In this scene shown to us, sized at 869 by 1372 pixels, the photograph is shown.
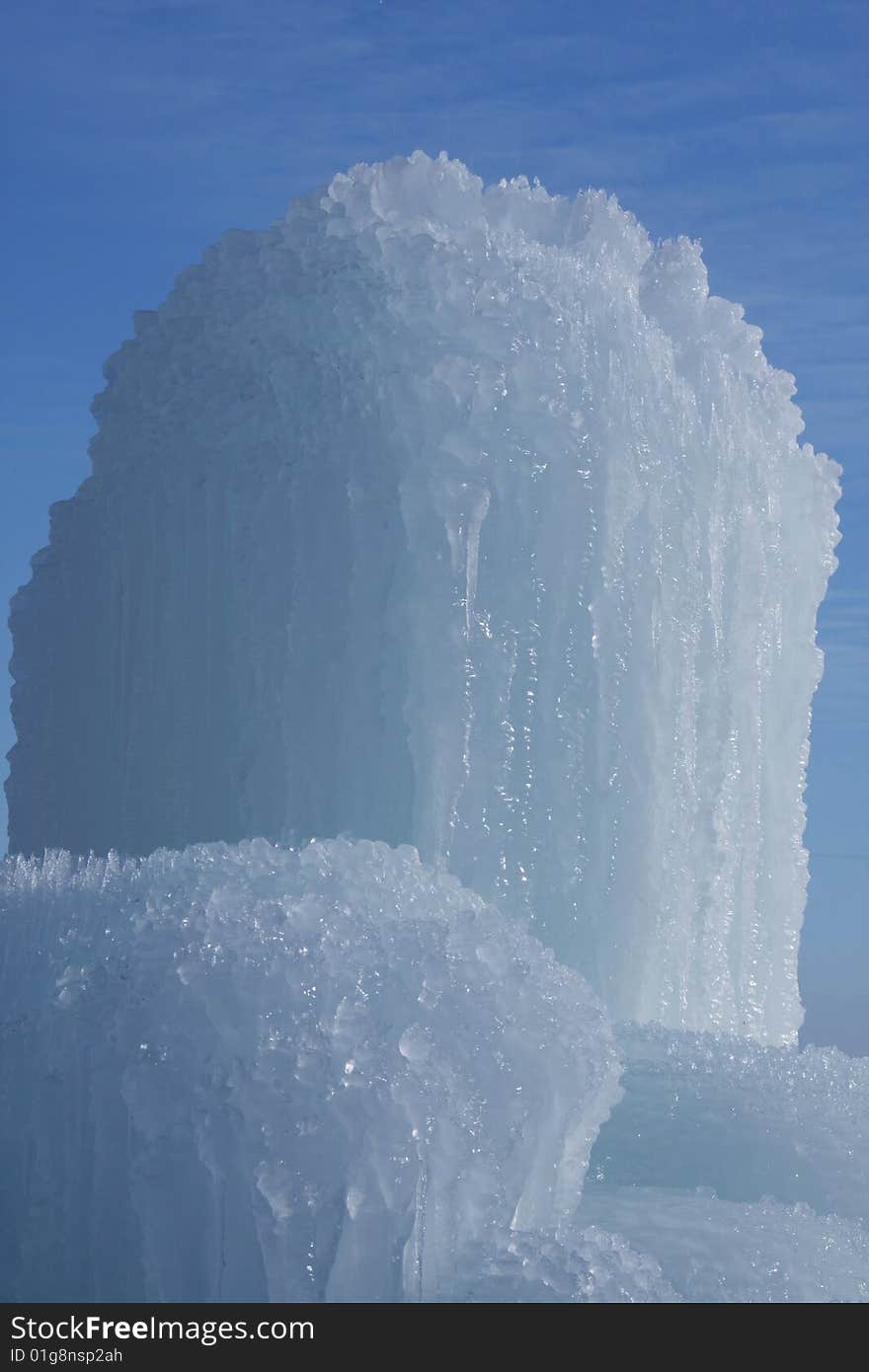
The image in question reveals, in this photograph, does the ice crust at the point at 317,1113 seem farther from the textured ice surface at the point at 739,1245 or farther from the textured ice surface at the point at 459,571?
the textured ice surface at the point at 459,571

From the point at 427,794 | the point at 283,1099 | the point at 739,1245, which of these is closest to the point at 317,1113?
the point at 283,1099

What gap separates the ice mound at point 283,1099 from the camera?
18.3ft

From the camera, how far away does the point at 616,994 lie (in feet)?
32.1

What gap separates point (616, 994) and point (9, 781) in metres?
5.02

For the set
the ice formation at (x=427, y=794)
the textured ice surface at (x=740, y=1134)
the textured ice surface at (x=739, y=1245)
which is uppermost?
the ice formation at (x=427, y=794)

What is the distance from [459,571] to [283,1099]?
172 inches

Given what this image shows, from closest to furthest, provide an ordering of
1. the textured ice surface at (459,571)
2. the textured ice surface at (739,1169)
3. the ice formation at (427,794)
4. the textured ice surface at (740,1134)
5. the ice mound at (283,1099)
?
the ice mound at (283,1099) → the ice formation at (427,794) → the textured ice surface at (739,1169) → the textured ice surface at (740,1134) → the textured ice surface at (459,571)

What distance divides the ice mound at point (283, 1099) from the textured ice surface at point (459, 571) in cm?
295

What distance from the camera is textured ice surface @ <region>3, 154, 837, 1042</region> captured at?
940 centimetres

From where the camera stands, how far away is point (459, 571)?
9.36 m

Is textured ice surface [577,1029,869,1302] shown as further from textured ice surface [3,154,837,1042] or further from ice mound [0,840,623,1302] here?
textured ice surface [3,154,837,1042]

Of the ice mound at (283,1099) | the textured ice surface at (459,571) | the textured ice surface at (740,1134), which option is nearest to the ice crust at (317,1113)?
the ice mound at (283,1099)
